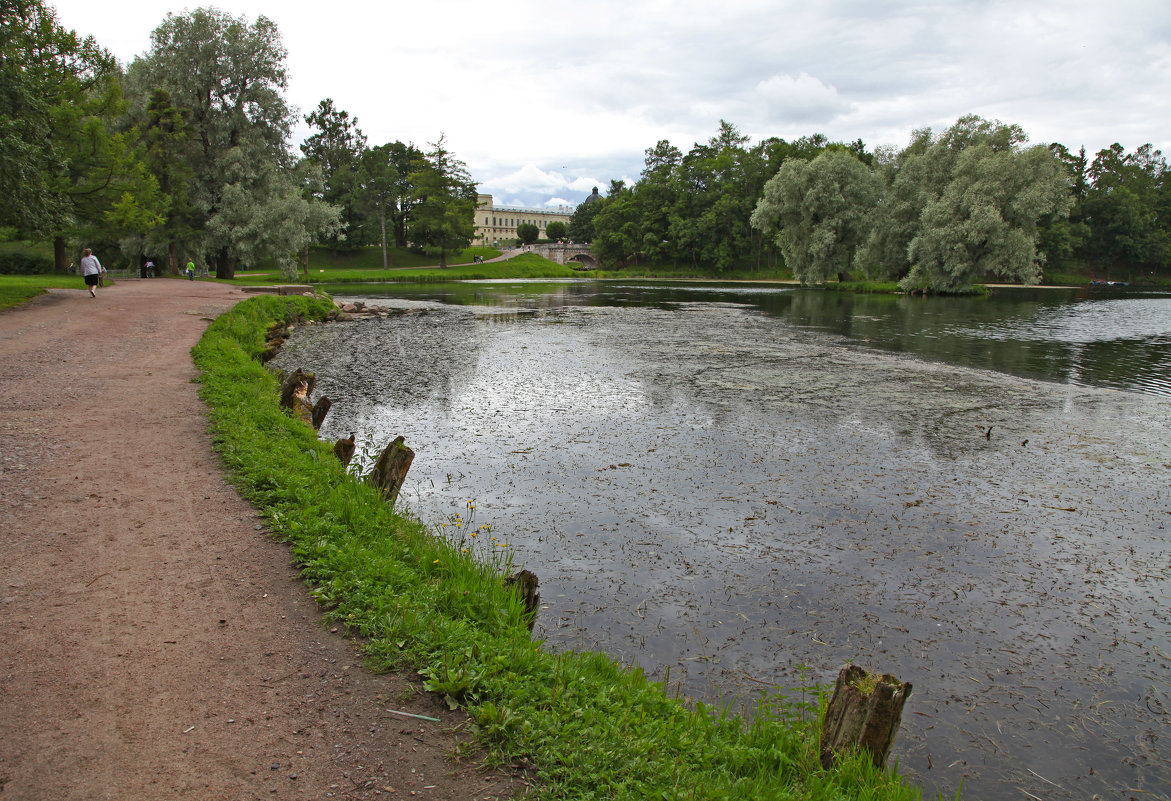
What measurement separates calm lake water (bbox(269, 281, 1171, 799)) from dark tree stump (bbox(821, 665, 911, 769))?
0.76m

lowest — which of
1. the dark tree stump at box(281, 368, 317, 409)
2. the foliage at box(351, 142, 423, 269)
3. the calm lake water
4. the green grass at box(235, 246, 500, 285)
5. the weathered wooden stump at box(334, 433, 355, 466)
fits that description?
the calm lake water

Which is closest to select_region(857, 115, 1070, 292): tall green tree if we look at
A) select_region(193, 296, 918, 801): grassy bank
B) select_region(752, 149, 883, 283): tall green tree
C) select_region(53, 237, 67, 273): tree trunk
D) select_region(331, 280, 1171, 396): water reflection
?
select_region(752, 149, 883, 283): tall green tree

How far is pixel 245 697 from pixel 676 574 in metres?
3.75

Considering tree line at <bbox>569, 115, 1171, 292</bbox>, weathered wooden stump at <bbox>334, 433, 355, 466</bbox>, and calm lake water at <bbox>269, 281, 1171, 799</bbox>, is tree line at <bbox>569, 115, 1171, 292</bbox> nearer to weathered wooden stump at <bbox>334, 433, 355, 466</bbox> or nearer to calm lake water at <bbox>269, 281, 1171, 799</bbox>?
calm lake water at <bbox>269, 281, 1171, 799</bbox>

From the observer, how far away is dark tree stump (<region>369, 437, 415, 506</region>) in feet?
23.4

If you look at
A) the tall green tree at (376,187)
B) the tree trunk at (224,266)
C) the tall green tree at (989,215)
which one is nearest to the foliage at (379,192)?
the tall green tree at (376,187)

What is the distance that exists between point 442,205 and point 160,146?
139 ft

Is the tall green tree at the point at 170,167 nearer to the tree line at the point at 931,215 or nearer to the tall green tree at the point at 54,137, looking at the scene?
the tall green tree at the point at 54,137

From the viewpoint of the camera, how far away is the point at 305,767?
3.16m

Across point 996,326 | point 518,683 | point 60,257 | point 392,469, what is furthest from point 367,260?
point 518,683

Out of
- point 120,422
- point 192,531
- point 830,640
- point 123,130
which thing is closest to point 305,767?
point 192,531

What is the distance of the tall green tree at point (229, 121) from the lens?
3981 cm

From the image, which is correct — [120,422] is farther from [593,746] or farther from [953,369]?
[953,369]

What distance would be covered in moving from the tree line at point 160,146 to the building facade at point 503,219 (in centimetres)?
10073
